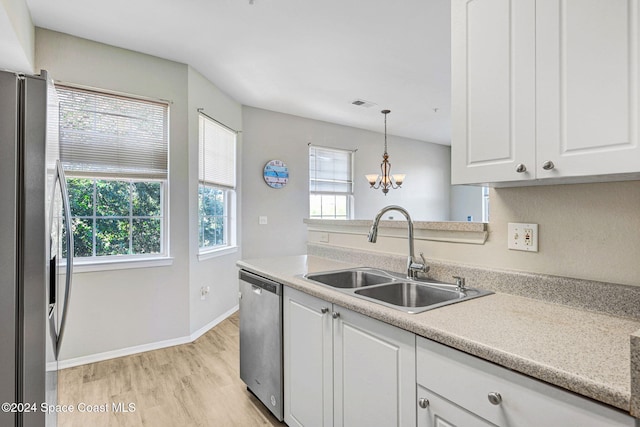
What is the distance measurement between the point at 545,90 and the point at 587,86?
0.36ft

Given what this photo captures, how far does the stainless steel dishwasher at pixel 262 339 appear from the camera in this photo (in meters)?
1.89

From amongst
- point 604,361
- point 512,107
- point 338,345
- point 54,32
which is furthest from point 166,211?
point 604,361

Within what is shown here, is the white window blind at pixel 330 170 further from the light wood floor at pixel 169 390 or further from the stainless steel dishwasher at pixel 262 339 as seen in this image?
the stainless steel dishwasher at pixel 262 339

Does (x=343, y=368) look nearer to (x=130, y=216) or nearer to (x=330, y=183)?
(x=130, y=216)

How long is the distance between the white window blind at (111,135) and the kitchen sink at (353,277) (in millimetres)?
2012

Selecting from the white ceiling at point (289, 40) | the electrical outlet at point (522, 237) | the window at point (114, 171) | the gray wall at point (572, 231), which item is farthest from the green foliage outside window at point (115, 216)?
the electrical outlet at point (522, 237)

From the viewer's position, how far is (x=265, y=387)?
203cm

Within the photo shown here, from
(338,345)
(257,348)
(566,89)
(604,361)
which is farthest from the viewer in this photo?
(257,348)

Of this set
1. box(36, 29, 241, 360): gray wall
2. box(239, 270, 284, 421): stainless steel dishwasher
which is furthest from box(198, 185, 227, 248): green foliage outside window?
box(239, 270, 284, 421): stainless steel dishwasher

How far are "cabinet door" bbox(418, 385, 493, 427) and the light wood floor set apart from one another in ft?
3.91

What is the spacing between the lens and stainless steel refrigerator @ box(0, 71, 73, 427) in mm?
1038

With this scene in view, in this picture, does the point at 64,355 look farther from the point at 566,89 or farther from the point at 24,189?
the point at 566,89

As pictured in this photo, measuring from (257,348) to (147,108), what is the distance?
2.35 meters

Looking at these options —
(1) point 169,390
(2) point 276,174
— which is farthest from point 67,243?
(2) point 276,174
